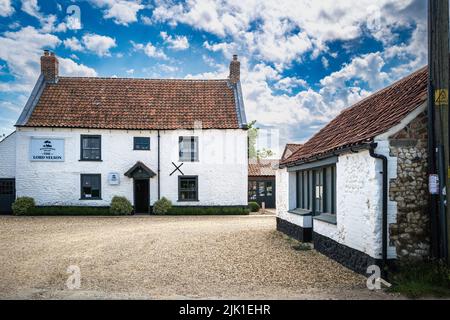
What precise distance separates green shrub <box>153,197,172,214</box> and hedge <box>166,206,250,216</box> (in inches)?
11.6

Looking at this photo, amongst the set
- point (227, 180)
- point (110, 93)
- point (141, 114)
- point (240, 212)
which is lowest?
point (240, 212)

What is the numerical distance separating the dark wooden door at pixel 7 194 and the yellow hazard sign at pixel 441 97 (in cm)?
2360

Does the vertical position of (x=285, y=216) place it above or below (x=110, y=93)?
below

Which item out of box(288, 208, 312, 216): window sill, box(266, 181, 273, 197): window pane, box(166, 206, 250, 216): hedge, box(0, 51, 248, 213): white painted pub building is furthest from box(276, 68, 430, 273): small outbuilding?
box(266, 181, 273, 197): window pane

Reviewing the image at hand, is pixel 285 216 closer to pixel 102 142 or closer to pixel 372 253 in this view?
pixel 372 253

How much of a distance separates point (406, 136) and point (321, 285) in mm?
3411

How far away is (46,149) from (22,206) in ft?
11.8

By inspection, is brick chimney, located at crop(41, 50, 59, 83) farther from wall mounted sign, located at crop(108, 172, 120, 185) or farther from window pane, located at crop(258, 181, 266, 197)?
window pane, located at crop(258, 181, 266, 197)

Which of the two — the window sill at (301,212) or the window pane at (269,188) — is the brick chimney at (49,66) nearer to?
the window pane at (269,188)

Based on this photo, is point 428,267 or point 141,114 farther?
point 141,114

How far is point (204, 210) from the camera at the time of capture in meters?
23.2

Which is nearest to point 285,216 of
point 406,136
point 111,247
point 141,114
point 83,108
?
point 111,247

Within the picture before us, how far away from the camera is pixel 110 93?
25.2 metres

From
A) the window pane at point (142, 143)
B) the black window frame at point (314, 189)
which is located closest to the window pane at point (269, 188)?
the window pane at point (142, 143)
